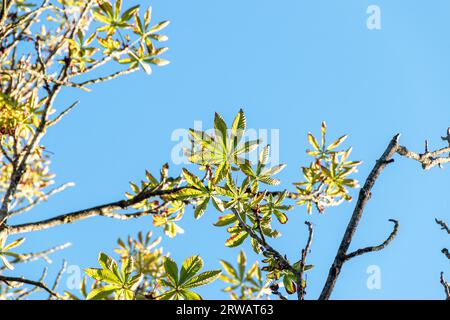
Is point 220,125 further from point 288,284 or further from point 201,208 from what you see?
point 288,284

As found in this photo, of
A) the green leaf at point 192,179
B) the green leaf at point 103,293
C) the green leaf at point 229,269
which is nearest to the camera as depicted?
the green leaf at point 103,293

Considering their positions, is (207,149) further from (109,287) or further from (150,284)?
(150,284)

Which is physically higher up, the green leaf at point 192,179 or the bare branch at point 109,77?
the bare branch at point 109,77

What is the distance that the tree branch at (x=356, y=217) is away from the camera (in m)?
1.30

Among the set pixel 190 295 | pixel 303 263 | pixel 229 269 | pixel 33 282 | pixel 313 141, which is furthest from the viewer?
pixel 313 141

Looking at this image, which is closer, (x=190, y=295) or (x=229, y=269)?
(x=190, y=295)

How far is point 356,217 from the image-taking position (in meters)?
1.43

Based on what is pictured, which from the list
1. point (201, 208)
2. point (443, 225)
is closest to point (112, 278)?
point (201, 208)

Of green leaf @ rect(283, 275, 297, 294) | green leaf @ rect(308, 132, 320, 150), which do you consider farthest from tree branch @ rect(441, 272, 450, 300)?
green leaf @ rect(308, 132, 320, 150)

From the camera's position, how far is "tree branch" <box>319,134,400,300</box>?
1302 mm

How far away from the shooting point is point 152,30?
351cm

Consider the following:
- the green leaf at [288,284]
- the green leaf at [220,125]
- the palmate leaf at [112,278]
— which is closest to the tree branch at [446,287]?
the green leaf at [288,284]

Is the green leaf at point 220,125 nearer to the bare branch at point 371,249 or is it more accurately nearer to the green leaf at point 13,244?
the bare branch at point 371,249

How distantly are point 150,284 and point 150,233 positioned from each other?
0.86 metres
